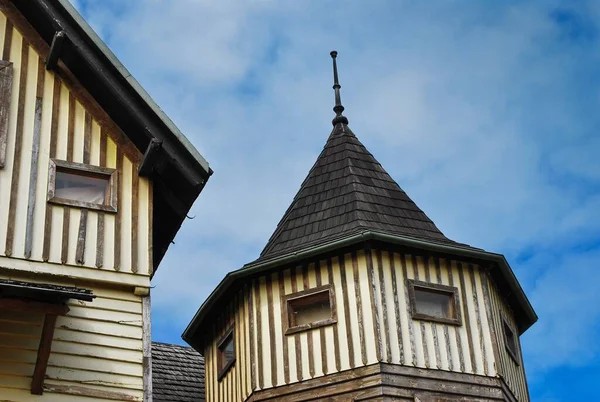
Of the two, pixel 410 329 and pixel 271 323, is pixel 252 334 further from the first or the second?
pixel 410 329

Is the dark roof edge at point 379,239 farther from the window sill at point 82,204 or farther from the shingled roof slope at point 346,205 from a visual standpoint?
the window sill at point 82,204

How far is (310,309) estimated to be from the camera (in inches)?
784

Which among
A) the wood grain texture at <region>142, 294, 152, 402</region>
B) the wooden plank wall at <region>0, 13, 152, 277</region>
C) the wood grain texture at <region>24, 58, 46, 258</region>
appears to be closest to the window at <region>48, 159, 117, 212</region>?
the wooden plank wall at <region>0, 13, 152, 277</region>

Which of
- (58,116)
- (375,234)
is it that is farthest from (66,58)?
(375,234)

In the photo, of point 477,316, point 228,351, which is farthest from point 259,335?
point 477,316

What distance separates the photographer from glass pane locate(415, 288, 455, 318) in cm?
1962

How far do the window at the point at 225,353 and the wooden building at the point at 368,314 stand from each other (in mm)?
42

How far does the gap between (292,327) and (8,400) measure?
7.86m

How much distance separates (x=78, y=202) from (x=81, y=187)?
1.19 ft

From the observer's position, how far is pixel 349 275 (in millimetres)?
19562

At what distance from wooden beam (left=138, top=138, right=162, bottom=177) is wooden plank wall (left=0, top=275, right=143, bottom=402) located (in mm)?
1928

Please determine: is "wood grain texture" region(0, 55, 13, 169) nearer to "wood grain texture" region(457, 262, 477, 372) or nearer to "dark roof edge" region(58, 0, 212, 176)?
"dark roof edge" region(58, 0, 212, 176)

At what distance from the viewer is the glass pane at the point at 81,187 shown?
14.6 metres

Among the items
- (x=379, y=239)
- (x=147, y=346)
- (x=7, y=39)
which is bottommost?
(x=147, y=346)
